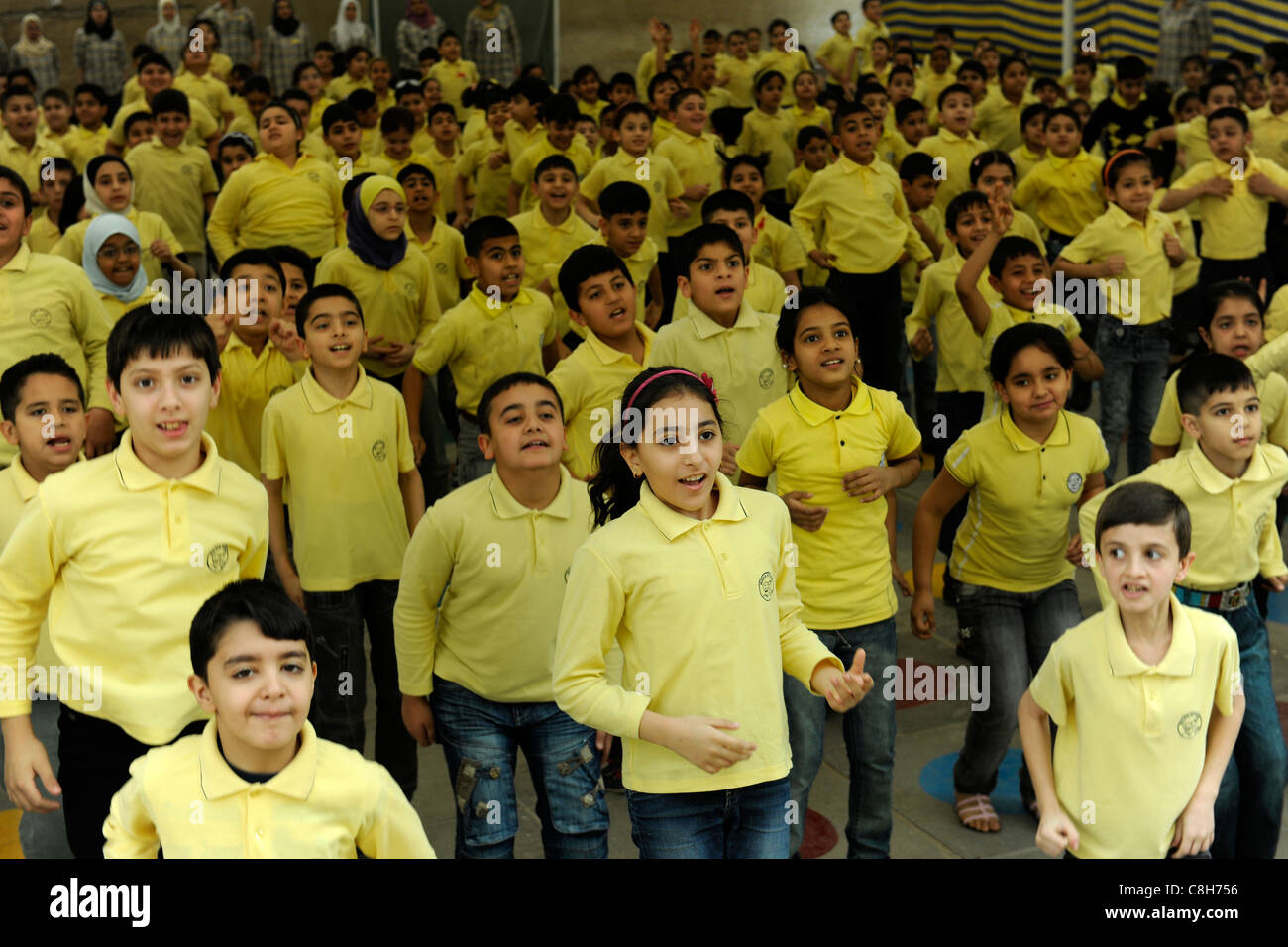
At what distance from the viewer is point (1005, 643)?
4.18m

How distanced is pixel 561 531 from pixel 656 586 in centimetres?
71

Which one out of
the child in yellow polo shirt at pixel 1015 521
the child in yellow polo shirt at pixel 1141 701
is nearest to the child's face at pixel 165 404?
the child in yellow polo shirt at pixel 1141 701

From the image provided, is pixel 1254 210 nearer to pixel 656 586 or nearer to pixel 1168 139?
pixel 1168 139

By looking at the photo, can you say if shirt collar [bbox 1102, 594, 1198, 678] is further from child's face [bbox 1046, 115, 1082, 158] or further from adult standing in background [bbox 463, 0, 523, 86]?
adult standing in background [bbox 463, 0, 523, 86]

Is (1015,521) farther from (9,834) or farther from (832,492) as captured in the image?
(9,834)

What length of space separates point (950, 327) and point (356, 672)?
3.18 meters

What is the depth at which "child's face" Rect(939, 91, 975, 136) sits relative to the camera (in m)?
9.23

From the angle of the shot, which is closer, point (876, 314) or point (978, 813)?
point (978, 813)

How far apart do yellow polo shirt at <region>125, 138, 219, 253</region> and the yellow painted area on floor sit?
16.7 ft

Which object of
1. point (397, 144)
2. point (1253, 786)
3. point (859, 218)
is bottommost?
point (1253, 786)

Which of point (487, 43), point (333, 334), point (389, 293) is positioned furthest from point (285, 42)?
point (333, 334)

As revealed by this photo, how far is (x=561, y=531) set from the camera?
3592 mm

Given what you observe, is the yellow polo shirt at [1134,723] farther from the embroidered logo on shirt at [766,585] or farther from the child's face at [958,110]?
the child's face at [958,110]

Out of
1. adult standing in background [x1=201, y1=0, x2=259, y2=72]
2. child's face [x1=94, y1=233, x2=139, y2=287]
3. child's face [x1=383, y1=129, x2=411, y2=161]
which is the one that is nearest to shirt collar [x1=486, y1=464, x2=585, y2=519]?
child's face [x1=94, y1=233, x2=139, y2=287]
